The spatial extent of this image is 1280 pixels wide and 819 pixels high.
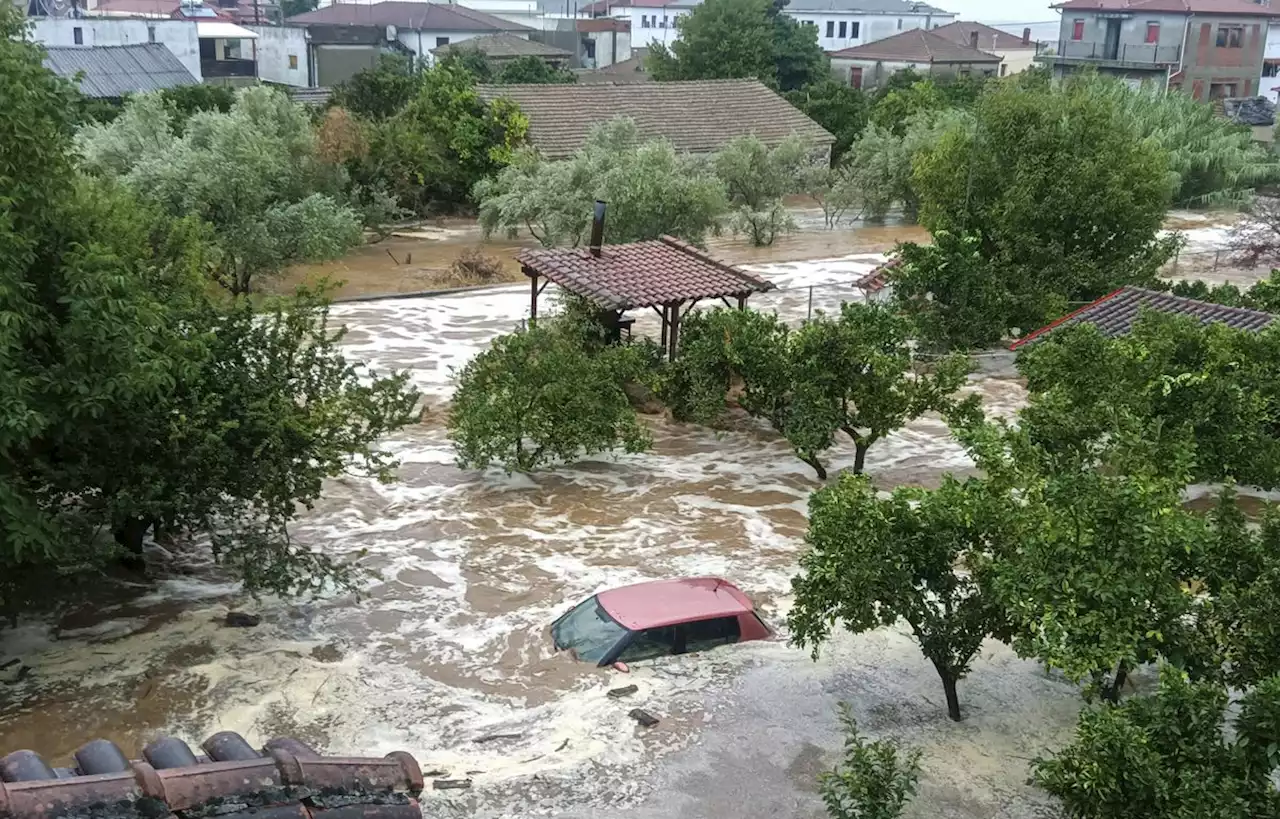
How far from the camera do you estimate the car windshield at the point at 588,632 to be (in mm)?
12820

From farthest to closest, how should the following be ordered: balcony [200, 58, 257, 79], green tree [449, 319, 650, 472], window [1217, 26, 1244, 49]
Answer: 1. window [1217, 26, 1244, 49]
2. balcony [200, 58, 257, 79]
3. green tree [449, 319, 650, 472]

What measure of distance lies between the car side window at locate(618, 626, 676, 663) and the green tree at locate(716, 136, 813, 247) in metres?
29.8

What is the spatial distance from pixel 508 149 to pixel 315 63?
32.6 m

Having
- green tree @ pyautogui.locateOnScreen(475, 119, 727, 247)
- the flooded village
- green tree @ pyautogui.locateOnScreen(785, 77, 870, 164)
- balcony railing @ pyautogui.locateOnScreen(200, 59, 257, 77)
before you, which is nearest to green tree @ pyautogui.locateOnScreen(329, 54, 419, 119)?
green tree @ pyautogui.locateOnScreen(475, 119, 727, 247)

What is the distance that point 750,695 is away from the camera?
12219mm

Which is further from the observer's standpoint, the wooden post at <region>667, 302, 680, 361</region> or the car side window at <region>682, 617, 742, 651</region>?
the wooden post at <region>667, 302, 680, 361</region>

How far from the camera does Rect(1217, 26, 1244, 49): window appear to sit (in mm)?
66062

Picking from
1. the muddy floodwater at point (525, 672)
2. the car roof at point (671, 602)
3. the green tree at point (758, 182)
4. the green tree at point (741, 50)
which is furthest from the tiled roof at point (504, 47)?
the car roof at point (671, 602)

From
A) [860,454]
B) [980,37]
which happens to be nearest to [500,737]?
[860,454]

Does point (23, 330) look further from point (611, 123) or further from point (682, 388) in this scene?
point (611, 123)

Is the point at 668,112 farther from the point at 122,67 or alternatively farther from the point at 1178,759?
the point at 1178,759

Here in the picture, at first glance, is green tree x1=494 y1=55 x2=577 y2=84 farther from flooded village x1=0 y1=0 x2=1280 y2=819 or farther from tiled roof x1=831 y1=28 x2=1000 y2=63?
flooded village x1=0 y1=0 x2=1280 y2=819

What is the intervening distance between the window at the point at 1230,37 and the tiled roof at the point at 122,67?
50.6 meters

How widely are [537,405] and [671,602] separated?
6483 mm
